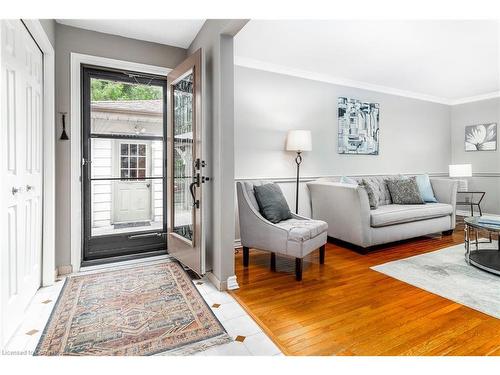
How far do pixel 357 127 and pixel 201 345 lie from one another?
4.02m

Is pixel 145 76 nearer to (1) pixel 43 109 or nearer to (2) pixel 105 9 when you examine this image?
(1) pixel 43 109

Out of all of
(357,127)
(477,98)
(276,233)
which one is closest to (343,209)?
(276,233)

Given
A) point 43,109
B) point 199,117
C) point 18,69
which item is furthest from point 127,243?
point 18,69

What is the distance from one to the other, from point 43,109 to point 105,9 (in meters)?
1.50

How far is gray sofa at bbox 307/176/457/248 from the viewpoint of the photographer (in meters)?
3.33

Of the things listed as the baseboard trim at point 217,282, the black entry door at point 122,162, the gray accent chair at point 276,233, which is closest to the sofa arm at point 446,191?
the gray accent chair at point 276,233

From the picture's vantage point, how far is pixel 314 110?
415 centimetres

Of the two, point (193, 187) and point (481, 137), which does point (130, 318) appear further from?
point (481, 137)

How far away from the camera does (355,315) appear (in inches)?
77.2

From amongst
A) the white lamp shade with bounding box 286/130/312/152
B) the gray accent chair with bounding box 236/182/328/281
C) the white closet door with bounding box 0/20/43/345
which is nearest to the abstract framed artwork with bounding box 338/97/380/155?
the white lamp shade with bounding box 286/130/312/152

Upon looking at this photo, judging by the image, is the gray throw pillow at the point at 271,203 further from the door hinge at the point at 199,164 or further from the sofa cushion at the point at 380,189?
the sofa cushion at the point at 380,189

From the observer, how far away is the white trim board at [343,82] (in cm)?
364

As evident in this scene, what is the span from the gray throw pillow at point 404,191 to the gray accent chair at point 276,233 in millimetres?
1895

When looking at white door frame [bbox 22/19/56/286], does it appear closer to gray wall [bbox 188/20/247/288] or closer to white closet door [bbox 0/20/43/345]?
white closet door [bbox 0/20/43/345]
